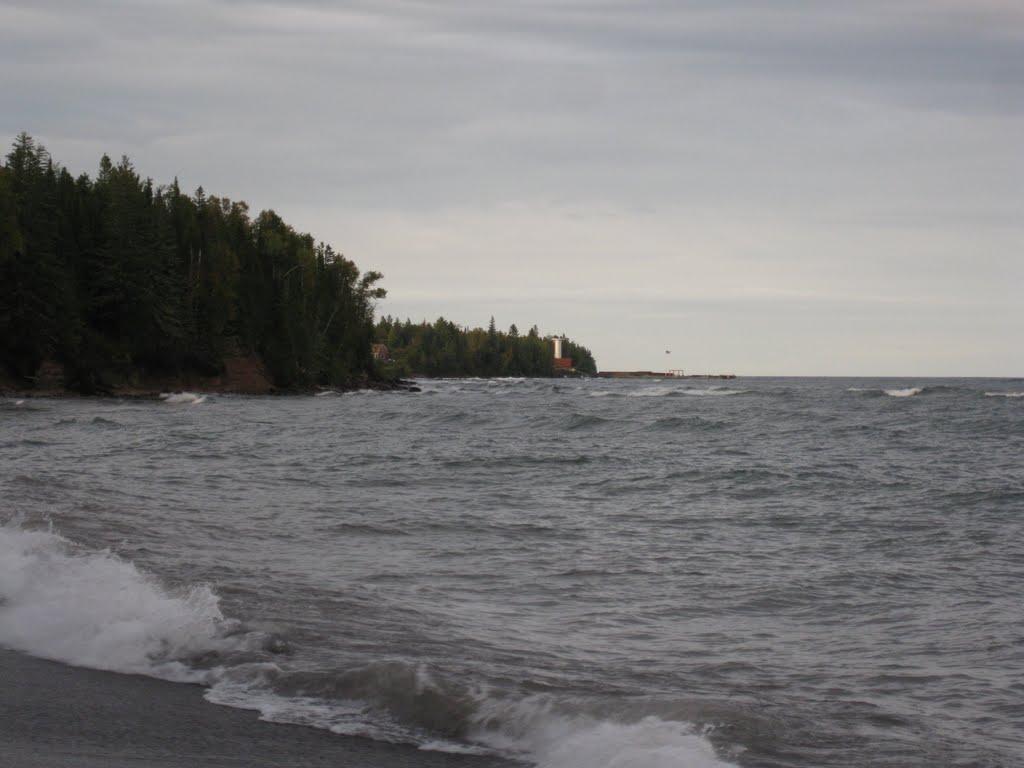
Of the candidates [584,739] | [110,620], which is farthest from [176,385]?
[584,739]

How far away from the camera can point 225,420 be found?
1448 inches

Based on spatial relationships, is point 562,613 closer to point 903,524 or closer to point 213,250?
point 903,524

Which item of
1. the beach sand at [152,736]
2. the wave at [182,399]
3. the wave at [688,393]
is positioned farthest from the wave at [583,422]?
the wave at [688,393]

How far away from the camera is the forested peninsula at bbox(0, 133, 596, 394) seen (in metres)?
56.2

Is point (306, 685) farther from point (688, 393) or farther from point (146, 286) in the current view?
point (688, 393)

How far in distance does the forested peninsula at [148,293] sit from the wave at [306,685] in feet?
170

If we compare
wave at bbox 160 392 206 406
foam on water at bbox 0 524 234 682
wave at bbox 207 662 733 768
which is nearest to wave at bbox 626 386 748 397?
wave at bbox 160 392 206 406

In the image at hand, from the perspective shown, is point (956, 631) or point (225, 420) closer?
point (956, 631)

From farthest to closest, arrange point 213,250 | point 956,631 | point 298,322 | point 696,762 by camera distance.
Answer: point 298,322 → point 213,250 → point 956,631 → point 696,762

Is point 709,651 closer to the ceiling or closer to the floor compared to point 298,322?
closer to the floor

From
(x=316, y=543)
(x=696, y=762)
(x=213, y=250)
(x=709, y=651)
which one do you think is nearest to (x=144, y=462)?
(x=316, y=543)

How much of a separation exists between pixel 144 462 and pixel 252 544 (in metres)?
10.0

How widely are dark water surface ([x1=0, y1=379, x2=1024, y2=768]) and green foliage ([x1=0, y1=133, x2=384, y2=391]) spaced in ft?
133

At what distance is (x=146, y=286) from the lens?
66.9 metres
